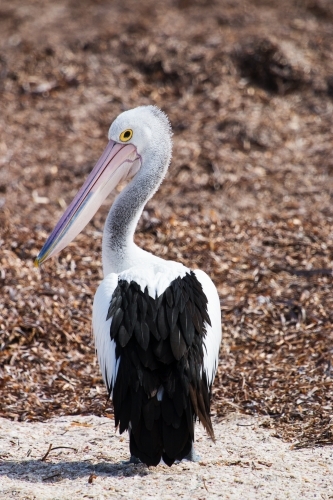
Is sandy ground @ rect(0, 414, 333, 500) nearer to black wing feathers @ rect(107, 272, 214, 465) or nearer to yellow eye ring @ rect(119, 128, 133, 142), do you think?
black wing feathers @ rect(107, 272, 214, 465)

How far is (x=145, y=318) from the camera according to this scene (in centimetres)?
374

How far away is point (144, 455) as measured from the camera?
3.46 m

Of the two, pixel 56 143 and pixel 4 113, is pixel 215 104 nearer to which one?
pixel 56 143

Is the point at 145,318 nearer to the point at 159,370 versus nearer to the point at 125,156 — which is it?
the point at 159,370

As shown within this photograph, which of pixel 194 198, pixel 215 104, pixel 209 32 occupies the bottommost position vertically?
pixel 194 198

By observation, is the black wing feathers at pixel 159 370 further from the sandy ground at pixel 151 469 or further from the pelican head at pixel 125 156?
the pelican head at pixel 125 156

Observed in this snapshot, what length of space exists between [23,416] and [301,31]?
766 centimetres

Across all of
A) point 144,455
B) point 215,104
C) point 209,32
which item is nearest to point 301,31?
point 209,32

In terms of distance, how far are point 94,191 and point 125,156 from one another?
30 cm

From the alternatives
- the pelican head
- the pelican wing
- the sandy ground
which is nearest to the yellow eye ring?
the pelican head

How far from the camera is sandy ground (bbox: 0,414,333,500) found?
354 cm

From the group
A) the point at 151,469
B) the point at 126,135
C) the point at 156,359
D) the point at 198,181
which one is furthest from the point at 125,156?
the point at 198,181

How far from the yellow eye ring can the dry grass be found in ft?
5.05

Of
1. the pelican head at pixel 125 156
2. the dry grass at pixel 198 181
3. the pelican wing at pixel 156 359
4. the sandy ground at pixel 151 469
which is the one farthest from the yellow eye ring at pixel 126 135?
the sandy ground at pixel 151 469
